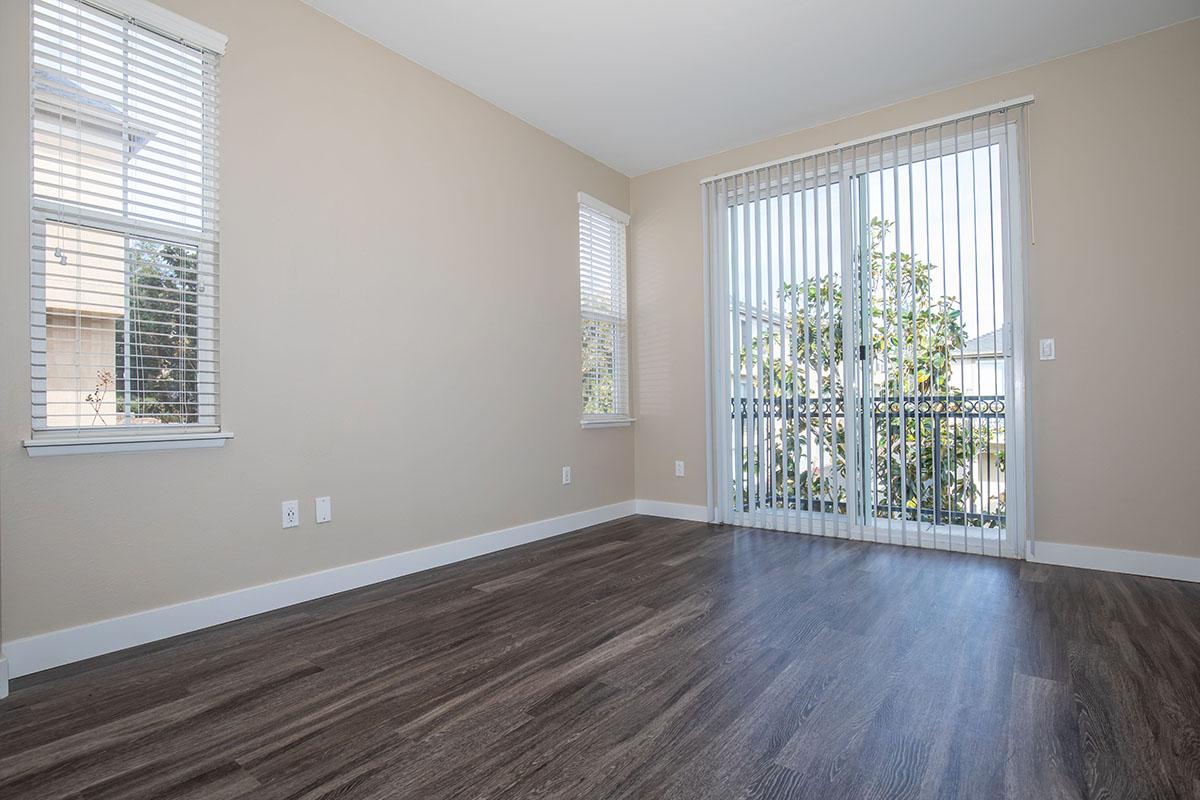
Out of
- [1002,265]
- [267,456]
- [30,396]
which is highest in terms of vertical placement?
[1002,265]

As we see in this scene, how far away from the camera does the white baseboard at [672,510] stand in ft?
14.6

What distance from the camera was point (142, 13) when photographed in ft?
7.24

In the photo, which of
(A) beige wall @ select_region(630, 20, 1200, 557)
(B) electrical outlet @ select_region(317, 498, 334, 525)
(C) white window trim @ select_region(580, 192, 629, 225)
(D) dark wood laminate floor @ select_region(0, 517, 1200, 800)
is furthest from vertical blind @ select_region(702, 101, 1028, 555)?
(B) electrical outlet @ select_region(317, 498, 334, 525)

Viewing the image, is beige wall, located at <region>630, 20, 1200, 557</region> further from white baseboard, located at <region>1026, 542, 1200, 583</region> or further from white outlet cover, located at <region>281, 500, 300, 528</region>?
white outlet cover, located at <region>281, 500, 300, 528</region>

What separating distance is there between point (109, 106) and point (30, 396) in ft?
3.47

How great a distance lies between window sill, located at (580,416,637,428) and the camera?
4.31 m

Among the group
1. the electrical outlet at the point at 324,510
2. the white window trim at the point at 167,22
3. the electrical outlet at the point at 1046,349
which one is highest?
the white window trim at the point at 167,22

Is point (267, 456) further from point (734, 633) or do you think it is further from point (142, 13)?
point (734, 633)

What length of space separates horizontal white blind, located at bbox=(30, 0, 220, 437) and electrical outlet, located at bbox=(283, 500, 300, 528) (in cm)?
45

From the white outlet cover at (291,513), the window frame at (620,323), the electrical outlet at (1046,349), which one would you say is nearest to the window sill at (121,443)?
the white outlet cover at (291,513)

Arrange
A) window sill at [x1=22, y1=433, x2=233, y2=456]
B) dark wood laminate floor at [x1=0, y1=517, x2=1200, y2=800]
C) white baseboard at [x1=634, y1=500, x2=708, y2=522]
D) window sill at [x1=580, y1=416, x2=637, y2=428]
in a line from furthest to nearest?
white baseboard at [x1=634, y1=500, x2=708, y2=522]
window sill at [x1=580, y1=416, x2=637, y2=428]
window sill at [x1=22, y1=433, x2=233, y2=456]
dark wood laminate floor at [x1=0, y1=517, x2=1200, y2=800]

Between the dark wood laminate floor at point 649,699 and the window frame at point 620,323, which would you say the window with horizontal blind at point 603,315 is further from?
the dark wood laminate floor at point 649,699

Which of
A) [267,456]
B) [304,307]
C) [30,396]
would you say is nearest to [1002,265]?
[304,307]

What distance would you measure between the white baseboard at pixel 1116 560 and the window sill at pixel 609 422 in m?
2.61
